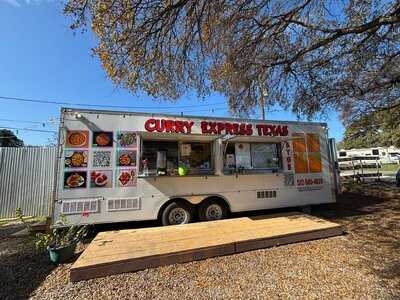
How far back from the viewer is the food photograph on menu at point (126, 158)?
592cm

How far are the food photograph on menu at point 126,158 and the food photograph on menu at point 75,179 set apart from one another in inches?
31.6

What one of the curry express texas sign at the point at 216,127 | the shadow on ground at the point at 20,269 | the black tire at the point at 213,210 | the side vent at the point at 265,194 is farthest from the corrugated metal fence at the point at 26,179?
the side vent at the point at 265,194

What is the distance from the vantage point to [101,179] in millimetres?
5750

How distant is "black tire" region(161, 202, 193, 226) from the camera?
20.2 ft

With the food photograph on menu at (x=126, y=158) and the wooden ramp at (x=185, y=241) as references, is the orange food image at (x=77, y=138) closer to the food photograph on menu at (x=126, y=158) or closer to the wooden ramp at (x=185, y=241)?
the food photograph on menu at (x=126, y=158)

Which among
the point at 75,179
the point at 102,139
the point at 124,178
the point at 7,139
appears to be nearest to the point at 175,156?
Answer: the point at 124,178

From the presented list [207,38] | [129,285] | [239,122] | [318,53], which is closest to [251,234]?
[129,285]

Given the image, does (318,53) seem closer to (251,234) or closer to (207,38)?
(207,38)

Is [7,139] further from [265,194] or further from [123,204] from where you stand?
[265,194]

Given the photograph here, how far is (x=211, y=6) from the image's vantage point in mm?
5648

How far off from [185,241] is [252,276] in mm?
1446

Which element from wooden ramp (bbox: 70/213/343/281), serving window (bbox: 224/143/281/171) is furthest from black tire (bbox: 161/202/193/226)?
serving window (bbox: 224/143/281/171)

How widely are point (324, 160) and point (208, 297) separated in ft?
20.6

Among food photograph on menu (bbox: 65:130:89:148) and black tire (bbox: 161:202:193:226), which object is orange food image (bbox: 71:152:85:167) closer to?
food photograph on menu (bbox: 65:130:89:148)
